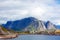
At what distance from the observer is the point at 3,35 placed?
121938 mm

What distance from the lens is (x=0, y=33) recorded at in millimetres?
119938

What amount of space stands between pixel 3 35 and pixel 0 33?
8.62 feet
